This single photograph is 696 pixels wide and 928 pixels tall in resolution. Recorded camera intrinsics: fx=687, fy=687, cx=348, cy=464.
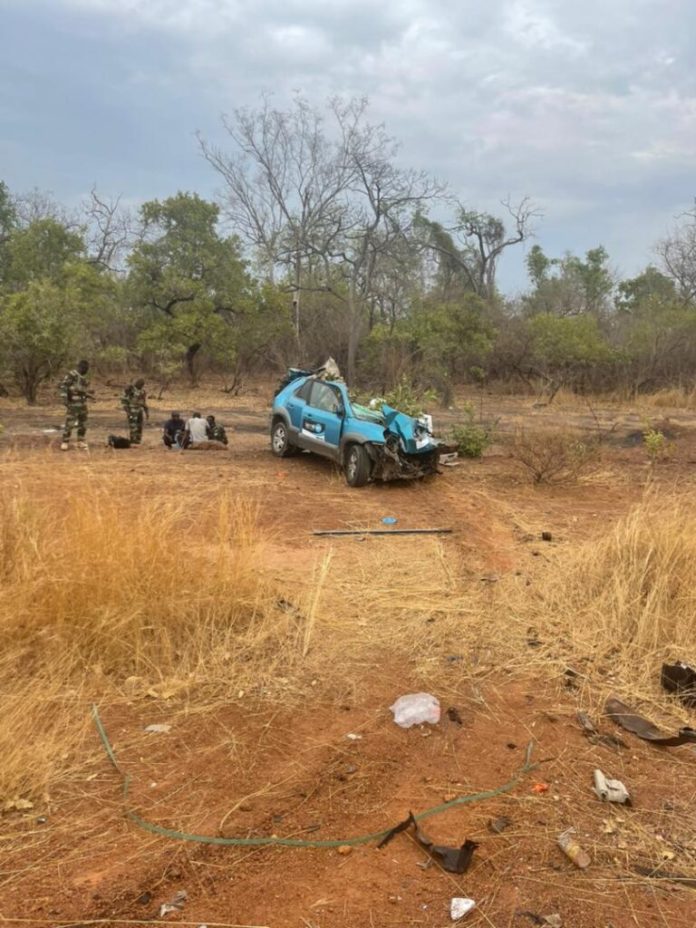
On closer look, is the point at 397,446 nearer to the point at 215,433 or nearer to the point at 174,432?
the point at 215,433

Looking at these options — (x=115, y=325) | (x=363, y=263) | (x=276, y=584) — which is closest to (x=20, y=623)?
(x=276, y=584)

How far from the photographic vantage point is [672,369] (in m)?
29.0

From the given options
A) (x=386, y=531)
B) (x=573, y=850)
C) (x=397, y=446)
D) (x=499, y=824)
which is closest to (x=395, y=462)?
(x=397, y=446)

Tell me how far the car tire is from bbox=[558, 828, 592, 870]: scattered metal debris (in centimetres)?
993

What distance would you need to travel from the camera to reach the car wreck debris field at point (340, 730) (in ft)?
8.57

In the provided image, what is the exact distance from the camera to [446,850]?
9.08ft

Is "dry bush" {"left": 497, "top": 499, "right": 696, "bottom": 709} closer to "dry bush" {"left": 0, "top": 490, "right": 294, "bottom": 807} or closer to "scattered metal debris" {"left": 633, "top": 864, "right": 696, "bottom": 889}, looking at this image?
"scattered metal debris" {"left": 633, "top": 864, "right": 696, "bottom": 889}

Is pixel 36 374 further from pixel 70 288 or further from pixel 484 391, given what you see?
pixel 484 391

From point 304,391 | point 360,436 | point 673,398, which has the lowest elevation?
point 360,436

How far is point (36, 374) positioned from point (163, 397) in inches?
209

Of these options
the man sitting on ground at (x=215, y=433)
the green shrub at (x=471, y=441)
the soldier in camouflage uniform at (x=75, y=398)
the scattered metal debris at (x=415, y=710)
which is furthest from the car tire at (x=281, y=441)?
the scattered metal debris at (x=415, y=710)

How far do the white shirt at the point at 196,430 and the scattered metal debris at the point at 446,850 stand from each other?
11628 mm

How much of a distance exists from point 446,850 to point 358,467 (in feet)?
25.5

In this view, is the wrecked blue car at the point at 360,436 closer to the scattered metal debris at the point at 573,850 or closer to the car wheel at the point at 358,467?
the car wheel at the point at 358,467
